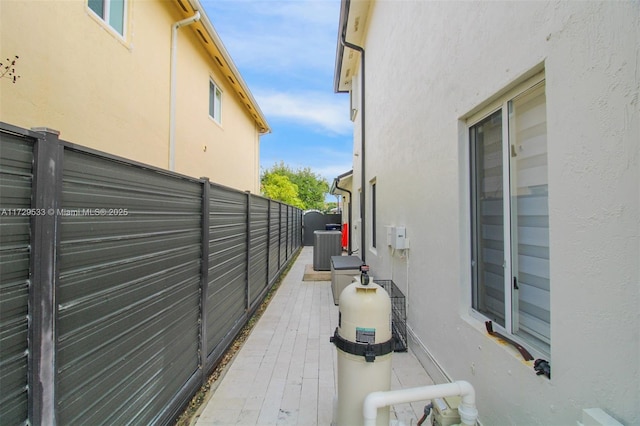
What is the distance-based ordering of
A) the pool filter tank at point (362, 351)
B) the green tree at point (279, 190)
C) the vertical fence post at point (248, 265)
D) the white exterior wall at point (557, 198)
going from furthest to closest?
the green tree at point (279, 190), the vertical fence post at point (248, 265), the pool filter tank at point (362, 351), the white exterior wall at point (557, 198)

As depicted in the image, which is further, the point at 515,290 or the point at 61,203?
the point at 515,290

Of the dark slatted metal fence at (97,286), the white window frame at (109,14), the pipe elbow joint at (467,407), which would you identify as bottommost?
the pipe elbow joint at (467,407)

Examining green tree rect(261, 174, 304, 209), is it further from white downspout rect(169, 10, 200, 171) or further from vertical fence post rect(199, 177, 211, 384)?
vertical fence post rect(199, 177, 211, 384)

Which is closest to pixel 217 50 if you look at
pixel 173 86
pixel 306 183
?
pixel 173 86

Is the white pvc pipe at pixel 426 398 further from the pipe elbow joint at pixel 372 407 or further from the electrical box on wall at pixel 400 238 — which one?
the electrical box on wall at pixel 400 238

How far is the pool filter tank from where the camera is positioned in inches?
74.4

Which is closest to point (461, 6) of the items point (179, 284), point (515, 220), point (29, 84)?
point (515, 220)

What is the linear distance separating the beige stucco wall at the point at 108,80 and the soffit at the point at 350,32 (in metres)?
3.51

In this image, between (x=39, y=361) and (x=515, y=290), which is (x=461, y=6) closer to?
(x=515, y=290)

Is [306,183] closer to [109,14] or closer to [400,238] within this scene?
[109,14]

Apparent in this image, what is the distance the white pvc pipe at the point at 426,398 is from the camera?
1.65 m

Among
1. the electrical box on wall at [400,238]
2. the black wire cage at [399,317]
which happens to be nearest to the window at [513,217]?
the electrical box on wall at [400,238]

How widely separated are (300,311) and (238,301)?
141 centimetres

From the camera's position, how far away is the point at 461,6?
2.38m
